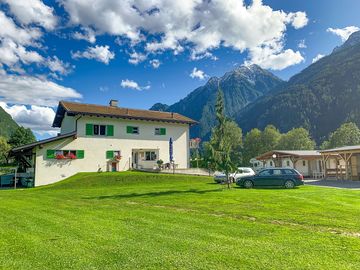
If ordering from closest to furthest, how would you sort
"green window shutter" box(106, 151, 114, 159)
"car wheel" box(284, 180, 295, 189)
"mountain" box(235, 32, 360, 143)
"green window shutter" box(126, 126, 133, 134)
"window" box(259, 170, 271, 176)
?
1. "car wheel" box(284, 180, 295, 189)
2. "window" box(259, 170, 271, 176)
3. "green window shutter" box(106, 151, 114, 159)
4. "green window shutter" box(126, 126, 133, 134)
5. "mountain" box(235, 32, 360, 143)

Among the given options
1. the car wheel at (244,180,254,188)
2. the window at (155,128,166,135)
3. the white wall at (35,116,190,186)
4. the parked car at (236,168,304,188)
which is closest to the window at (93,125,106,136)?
the white wall at (35,116,190,186)

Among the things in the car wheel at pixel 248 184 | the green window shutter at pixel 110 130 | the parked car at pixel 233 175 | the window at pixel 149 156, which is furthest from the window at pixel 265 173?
the green window shutter at pixel 110 130

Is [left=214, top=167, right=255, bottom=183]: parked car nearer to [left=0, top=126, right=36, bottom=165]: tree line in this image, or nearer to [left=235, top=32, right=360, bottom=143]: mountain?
[left=0, top=126, right=36, bottom=165]: tree line

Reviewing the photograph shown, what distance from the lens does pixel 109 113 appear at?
3322 centimetres

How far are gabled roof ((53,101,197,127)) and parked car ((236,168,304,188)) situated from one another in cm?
1743

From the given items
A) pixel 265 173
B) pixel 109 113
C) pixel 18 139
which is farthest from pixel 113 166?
pixel 18 139

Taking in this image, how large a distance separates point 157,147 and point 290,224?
28.6 m

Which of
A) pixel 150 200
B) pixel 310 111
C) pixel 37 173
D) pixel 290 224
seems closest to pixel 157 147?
pixel 37 173

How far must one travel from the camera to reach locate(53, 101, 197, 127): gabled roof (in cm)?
3181

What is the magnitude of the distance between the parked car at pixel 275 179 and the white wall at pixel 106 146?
1678 centimetres

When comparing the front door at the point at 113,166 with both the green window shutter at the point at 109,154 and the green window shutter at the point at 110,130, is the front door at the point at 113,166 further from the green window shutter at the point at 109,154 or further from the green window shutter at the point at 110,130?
the green window shutter at the point at 110,130

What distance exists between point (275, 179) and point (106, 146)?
1906 cm

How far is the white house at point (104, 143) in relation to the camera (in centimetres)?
2886

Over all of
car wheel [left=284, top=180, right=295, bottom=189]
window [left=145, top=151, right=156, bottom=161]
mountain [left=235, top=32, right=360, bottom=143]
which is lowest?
car wheel [left=284, top=180, right=295, bottom=189]
